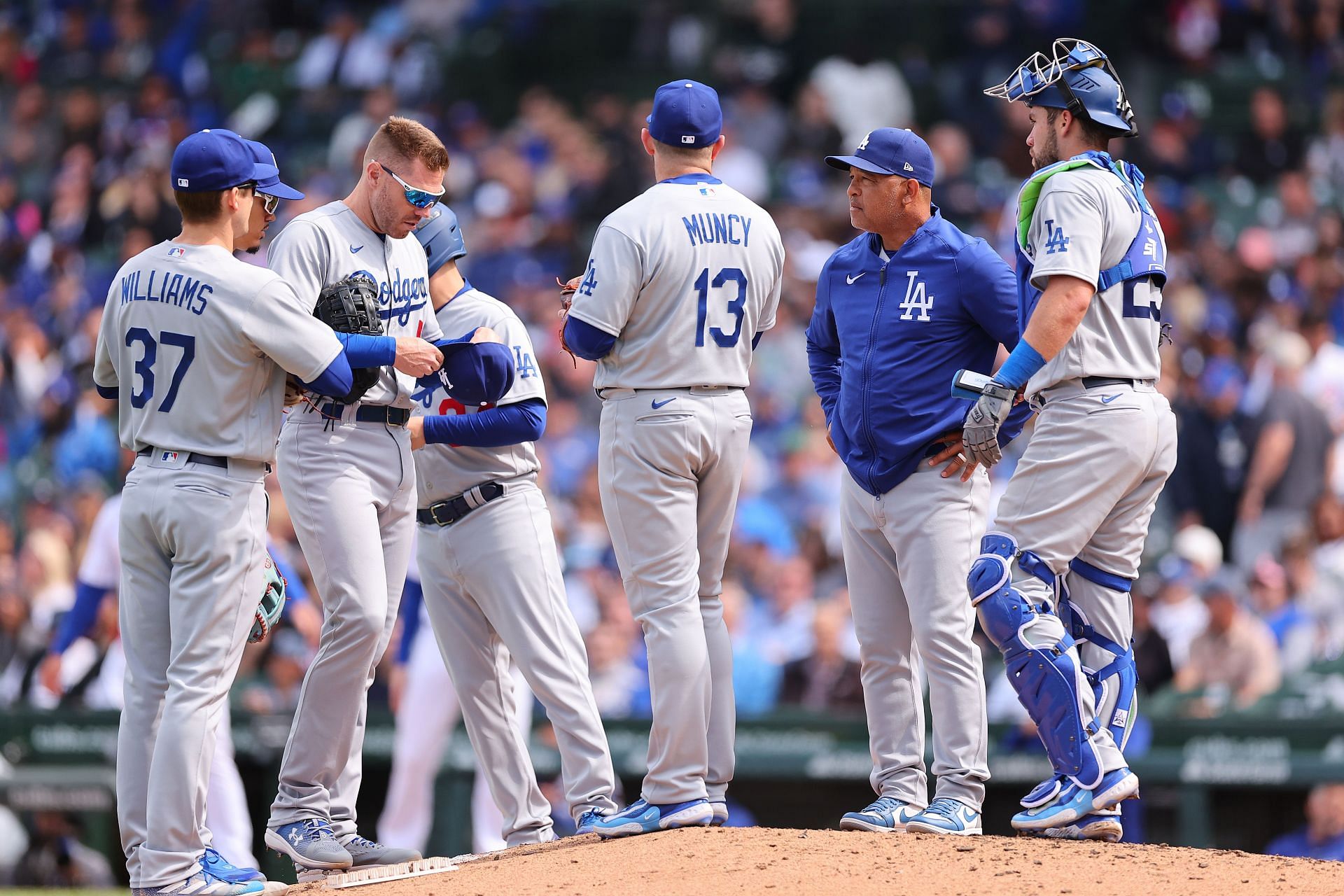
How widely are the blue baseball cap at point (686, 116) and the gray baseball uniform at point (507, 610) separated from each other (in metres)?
0.87

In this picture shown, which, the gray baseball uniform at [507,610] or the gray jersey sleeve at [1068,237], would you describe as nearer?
the gray jersey sleeve at [1068,237]

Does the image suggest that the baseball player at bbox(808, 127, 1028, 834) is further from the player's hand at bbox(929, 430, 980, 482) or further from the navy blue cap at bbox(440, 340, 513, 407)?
the navy blue cap at bbox(440, 340, 513, 407)

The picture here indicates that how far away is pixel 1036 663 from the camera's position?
16.1 feet

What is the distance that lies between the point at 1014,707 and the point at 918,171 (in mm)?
4146

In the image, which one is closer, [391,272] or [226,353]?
[226,353]

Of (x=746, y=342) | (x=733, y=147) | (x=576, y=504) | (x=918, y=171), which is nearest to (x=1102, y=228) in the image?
(x=918, y=171)

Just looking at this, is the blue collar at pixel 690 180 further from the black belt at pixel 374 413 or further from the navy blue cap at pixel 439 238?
the black belt at pixel 374 413

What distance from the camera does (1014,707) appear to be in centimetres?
888

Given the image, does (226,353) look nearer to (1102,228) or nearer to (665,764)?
(665,764)

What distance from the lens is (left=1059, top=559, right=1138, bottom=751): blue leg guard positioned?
Answer: 5.14m

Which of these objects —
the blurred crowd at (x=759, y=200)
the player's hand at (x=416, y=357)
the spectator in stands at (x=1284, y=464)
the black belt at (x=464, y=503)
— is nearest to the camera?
the player's hand at (x=416, y=357)

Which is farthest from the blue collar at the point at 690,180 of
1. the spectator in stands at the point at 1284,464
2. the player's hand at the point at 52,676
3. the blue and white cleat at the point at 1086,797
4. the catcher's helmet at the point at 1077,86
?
the spectator in stands at the point at 1284,464

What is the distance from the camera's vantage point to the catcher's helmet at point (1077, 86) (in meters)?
5.17

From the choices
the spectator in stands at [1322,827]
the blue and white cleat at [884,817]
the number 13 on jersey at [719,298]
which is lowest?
the spectator in stands at [1322,827]
